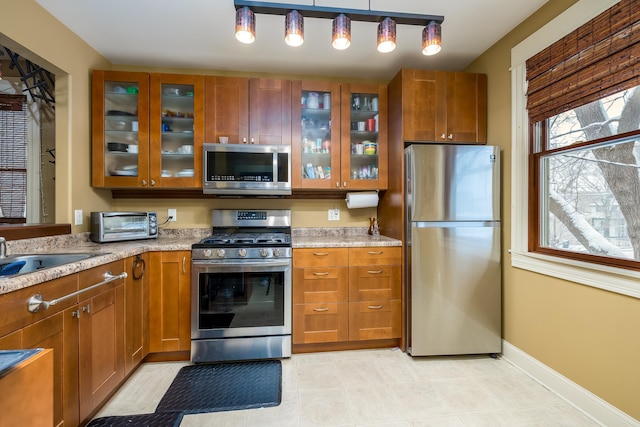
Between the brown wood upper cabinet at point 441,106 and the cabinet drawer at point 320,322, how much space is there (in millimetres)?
1535

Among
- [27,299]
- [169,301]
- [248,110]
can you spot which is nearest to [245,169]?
[248,110]

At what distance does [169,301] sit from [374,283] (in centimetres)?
162

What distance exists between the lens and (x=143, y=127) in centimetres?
234

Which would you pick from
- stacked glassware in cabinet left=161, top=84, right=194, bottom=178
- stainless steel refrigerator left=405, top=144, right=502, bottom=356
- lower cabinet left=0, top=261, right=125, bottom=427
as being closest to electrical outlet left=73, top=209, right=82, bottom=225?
stacked glassware in cabinet left=161, top=84, right=194, bottom=178

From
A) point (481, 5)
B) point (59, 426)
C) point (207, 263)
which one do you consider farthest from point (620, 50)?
point (59, 426)

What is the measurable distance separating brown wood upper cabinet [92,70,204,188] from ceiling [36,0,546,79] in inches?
10.2

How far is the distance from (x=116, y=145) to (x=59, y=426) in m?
1.95

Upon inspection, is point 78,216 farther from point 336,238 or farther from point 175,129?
point 336,238

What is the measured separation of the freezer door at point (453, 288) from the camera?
2.12 meters

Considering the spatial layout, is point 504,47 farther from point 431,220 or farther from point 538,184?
point 431,220

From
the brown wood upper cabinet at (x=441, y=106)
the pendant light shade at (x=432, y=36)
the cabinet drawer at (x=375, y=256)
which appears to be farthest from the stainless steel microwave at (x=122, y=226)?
the pendant light shade at (x=432, y=36)

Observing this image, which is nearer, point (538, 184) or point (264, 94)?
point (538, 184)

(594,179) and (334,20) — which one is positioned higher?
(334,20)

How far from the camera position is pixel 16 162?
2.33 meters
